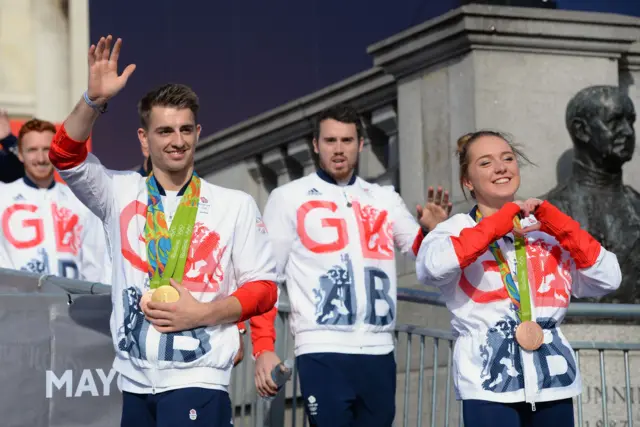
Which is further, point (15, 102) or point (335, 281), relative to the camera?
point (15, 102)

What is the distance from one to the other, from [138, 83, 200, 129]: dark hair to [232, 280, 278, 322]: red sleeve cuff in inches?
29.4

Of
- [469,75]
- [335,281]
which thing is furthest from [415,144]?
[335,281]

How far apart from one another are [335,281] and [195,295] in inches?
75.6

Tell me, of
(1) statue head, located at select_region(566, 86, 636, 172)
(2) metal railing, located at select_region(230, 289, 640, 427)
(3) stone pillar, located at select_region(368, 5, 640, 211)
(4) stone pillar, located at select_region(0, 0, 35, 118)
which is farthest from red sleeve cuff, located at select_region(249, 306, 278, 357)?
(4) stone pillar, located at select_region(0, 0, 35, 118)

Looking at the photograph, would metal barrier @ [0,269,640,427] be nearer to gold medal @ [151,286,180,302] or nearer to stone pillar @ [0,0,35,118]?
gold medal @ [151,286,180,302]

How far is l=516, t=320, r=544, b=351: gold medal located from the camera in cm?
525

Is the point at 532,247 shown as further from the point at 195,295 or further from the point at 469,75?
the point at 469,75

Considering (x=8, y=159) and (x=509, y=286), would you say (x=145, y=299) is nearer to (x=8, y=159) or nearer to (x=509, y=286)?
(x=509, y=286)

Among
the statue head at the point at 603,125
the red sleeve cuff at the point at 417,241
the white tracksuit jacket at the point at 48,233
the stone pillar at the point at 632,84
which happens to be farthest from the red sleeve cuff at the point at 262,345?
the stone pillar at the point at 632,84

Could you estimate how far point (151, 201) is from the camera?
5273 millimetres

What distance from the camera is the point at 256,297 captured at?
206 inches

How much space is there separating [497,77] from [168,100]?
519 cm

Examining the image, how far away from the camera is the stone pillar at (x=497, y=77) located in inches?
393

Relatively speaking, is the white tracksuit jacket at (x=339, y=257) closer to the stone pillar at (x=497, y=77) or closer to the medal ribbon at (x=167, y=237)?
the medal ribbon at (x=167, y=237)
